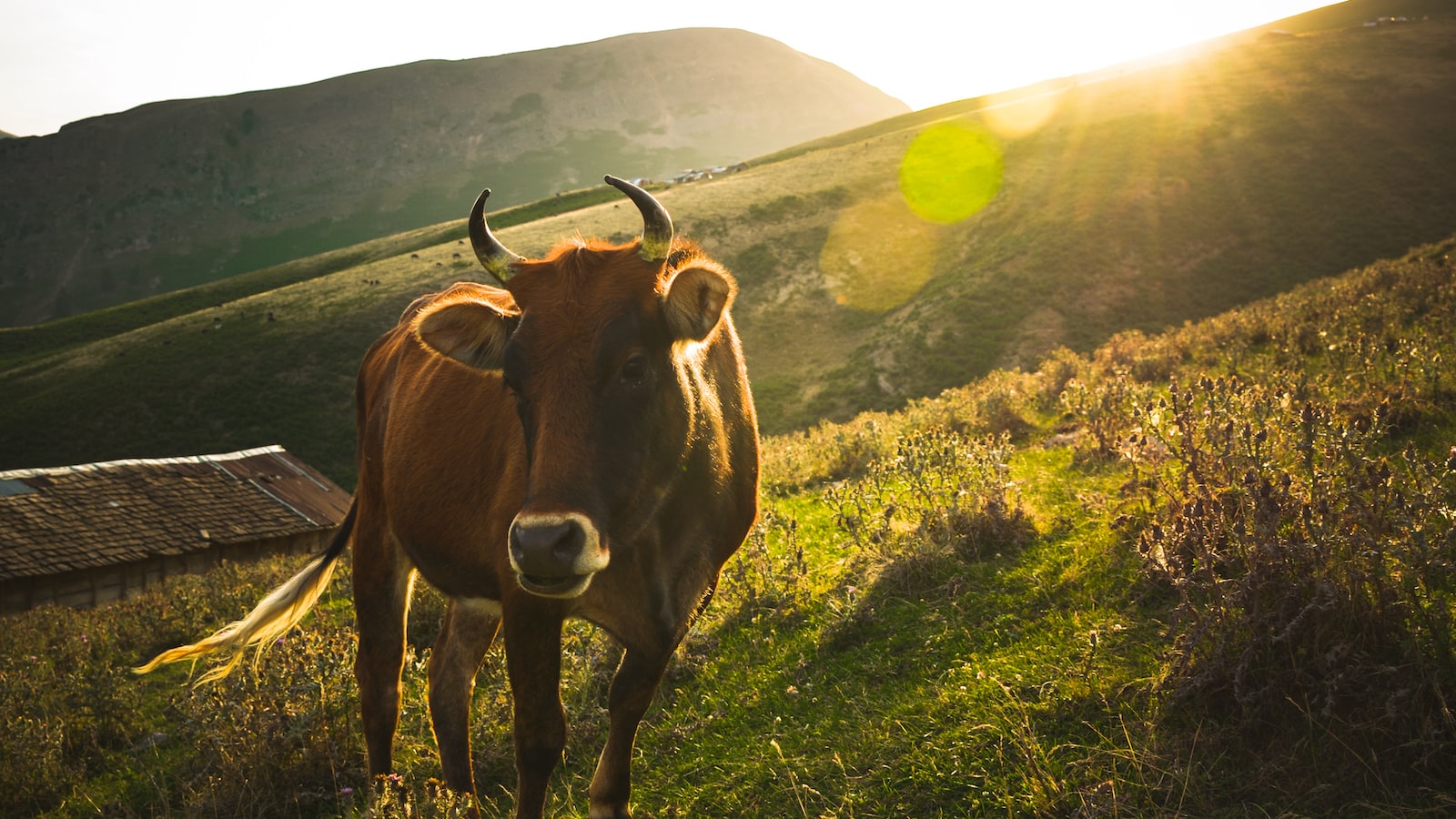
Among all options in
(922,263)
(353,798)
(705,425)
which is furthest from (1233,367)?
(922,263)

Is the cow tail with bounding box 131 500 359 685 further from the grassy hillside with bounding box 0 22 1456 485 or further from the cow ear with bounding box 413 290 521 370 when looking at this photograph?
the grassy hillside with bounding box 0 22 1456 485

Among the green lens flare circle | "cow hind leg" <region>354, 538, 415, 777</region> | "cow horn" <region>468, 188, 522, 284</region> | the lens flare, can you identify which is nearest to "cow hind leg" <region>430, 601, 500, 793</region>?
"cow hind leg" <region>354, 538, 415, 777</region>

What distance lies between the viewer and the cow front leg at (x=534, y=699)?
361 centimetres

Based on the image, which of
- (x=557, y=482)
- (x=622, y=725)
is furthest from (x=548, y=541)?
(x=622, y=725)

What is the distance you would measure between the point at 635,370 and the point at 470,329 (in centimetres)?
111

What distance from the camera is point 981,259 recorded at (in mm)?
42156

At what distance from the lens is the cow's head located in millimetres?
2957

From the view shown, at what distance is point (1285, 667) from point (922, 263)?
143 feet

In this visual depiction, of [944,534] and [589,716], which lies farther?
[944,534]

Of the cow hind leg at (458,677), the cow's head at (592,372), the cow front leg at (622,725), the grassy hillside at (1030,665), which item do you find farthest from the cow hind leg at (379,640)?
the cow's head at (592,372)

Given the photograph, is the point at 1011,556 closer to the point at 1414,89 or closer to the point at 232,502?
the point at 232,502

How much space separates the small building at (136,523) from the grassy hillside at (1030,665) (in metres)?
17.9

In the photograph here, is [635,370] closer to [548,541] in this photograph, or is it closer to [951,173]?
[548,541]

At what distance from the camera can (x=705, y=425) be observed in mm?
4094
